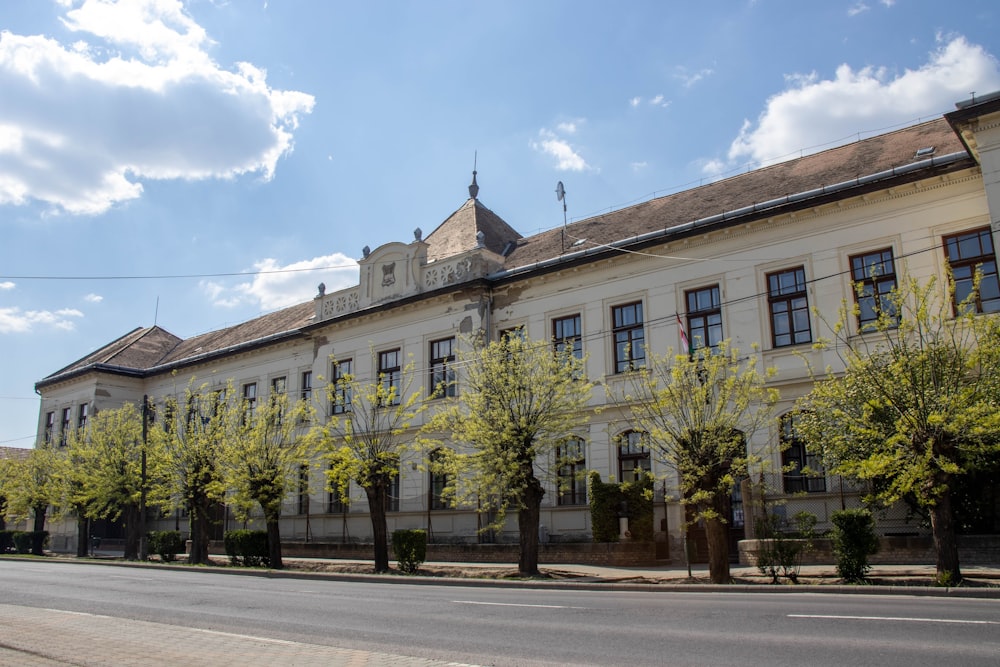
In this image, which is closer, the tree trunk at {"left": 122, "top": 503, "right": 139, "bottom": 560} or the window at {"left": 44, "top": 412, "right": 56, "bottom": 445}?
the tree trunk at {"left": 122, "top": 503, "right": 139, "bottom": 560}

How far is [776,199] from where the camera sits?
23156 millimetres

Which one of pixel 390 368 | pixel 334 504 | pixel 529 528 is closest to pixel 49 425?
pixel 334 504

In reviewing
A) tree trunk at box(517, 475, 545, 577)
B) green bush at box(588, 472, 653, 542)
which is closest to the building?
green bush at box(588, 472, 653, 542)

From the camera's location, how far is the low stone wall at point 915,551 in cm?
1686

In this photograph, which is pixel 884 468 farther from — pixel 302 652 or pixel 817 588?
pixel 302 652

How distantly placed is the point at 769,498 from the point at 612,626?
493 inches

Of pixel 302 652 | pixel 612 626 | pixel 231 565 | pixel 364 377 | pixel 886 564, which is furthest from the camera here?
pixel 364 377

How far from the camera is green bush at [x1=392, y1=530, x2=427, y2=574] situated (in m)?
22.3

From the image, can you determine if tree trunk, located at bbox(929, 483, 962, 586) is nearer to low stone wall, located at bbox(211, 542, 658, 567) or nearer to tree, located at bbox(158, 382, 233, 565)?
low stone wall, located at bbox(211, 542, 658, 567)

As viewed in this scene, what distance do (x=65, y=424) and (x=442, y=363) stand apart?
29282 mm

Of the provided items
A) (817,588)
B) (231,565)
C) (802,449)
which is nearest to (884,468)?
(817,588)

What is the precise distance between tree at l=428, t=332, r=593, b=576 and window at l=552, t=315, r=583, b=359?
465 cm

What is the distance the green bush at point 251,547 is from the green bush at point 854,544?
59.0 ft

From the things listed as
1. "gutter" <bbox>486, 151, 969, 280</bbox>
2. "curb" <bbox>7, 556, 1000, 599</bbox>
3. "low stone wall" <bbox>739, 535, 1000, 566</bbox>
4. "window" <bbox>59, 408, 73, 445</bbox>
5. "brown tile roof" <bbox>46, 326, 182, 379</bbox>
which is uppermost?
"brown tile roof" <bbox>46, 326, 182, 379</bbox>
